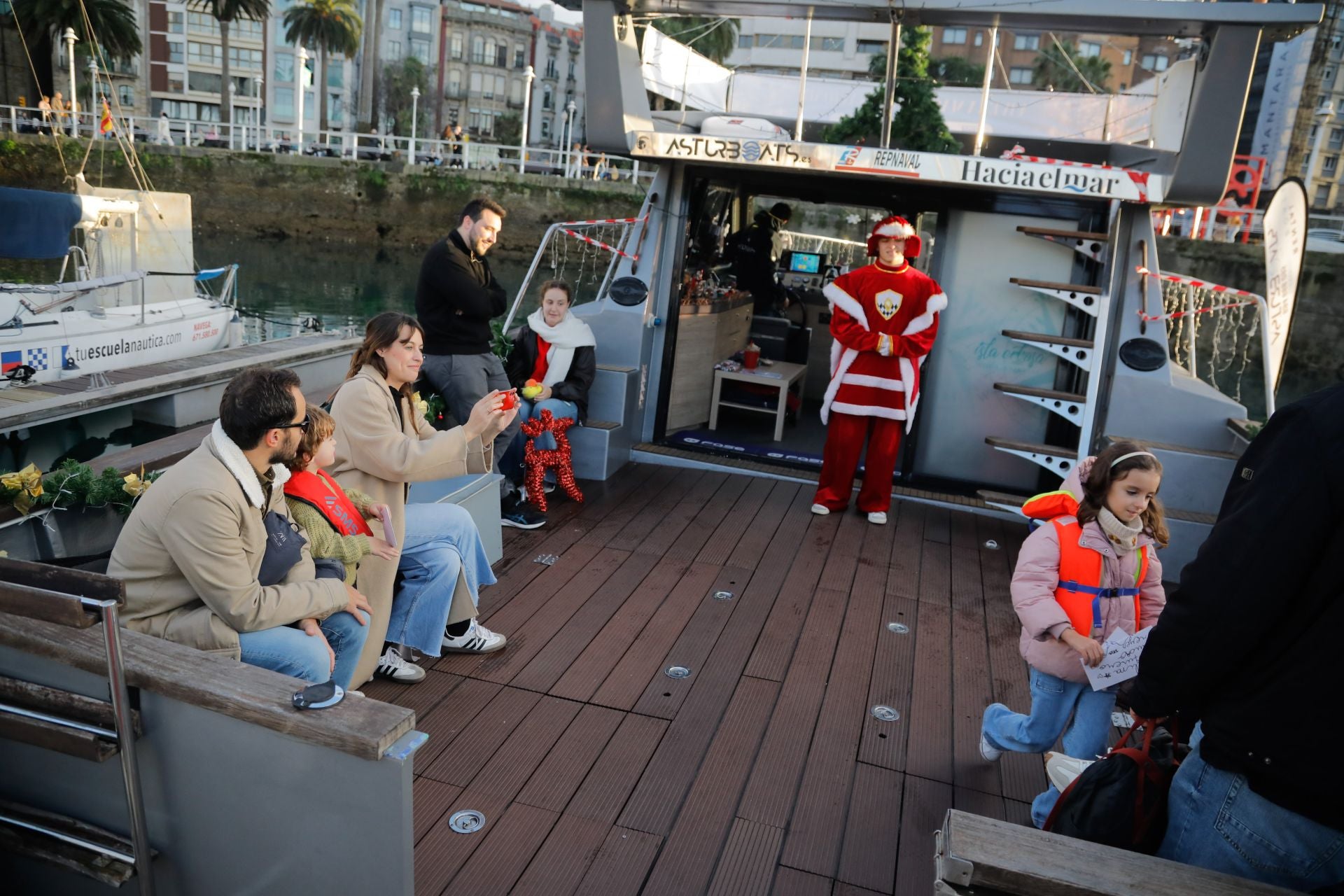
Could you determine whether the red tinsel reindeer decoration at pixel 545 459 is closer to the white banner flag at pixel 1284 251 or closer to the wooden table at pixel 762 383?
the wooden table at pixel 762 383

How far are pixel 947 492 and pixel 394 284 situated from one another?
73.7 ft

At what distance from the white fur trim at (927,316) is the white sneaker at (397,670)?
333 cm

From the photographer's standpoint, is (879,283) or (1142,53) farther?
(1142,53)

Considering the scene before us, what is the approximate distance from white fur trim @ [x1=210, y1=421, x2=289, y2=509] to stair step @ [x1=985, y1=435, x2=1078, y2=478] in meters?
4.47

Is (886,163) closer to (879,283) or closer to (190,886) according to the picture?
(879,283)

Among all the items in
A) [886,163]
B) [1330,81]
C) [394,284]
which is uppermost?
[1330,81]

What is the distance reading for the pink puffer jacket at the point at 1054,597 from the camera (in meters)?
2.75

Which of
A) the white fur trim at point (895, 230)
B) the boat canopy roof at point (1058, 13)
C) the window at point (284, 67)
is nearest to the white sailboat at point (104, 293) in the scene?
the boat canopy roof at point (1058, 13)

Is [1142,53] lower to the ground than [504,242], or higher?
higher

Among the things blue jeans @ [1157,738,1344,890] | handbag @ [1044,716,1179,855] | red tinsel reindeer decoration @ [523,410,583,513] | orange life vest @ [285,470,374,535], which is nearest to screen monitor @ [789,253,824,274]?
red tinsel reindeer decoration @ [523,410,583,513]

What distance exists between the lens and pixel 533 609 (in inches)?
164

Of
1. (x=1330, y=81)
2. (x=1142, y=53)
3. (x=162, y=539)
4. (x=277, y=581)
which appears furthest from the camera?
(x=1142, y=53)

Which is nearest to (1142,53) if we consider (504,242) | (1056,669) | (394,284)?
(504,242)

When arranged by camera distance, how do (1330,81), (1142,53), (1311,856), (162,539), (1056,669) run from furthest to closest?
(1142,53) < (1330,81) < (1056,669) < (162,539) < (1311,856)
